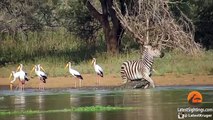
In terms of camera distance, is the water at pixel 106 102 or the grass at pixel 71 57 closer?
the water at pixel 106 102

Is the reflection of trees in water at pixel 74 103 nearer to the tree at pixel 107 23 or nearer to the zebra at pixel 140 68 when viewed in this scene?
the zebra at pixel 140 68

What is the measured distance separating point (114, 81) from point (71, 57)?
6.77 meters

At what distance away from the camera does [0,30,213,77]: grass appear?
29.2 m

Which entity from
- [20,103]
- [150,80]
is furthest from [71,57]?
[20,103]

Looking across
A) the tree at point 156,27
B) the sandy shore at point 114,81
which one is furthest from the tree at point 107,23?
the sandy shore at point 114,81

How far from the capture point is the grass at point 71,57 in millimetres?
29172

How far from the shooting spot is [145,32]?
30.3m

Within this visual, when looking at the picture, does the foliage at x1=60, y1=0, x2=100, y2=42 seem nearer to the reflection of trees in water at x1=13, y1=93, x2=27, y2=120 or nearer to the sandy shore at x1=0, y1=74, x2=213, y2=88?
the sandy shore at x1=0, y1=74, x2=213, y2=88

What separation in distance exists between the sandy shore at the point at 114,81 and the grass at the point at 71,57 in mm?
610

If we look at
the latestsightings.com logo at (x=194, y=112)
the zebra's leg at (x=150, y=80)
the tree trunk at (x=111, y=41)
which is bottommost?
the latestsightings.com logo at (x=194, y=112)

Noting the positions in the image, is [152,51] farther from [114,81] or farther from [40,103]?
[40,103]

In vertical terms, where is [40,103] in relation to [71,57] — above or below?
below

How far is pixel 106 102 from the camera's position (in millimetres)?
19391

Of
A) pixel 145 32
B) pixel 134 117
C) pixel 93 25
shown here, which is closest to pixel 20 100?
pixel 134 117
